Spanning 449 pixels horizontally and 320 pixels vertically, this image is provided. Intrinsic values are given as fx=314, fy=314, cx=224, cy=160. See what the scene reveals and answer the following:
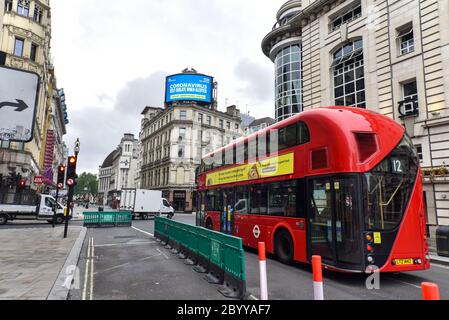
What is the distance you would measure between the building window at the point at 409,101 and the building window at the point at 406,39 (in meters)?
2.18

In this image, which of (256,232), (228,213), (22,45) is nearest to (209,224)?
(228,213)

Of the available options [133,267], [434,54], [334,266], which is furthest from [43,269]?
[434,54]

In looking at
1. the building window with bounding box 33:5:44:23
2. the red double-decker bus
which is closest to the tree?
the building window with bounding box 33:5:44:23

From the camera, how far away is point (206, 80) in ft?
197

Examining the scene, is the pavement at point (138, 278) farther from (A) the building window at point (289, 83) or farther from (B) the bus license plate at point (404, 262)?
Result: (A) the building window at point (289, 83)

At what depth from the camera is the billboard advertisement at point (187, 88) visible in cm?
5878

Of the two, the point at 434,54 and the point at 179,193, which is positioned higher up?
the point at 434,54

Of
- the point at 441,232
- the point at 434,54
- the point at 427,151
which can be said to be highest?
the point at 434,54

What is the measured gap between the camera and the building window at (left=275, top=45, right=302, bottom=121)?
30.0 metres

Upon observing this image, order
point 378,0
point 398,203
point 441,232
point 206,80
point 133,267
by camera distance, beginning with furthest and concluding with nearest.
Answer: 1. point 206,80
2. point 378,0
3. point 441,232
4. point 133,267
5. point 398,203

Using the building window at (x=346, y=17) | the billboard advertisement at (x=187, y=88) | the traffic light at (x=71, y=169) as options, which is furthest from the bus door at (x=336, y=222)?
the billboard advertisement at (x=187, y=88)
